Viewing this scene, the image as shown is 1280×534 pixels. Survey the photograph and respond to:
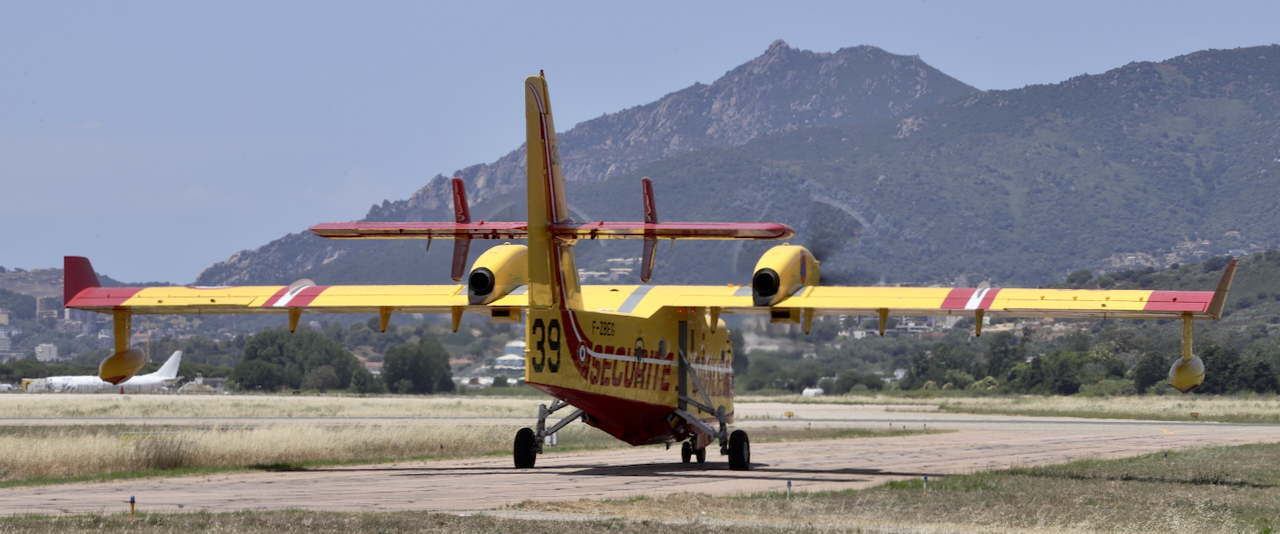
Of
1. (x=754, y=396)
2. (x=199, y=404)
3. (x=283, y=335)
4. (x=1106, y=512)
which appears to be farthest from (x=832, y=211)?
(x=283, y=335)

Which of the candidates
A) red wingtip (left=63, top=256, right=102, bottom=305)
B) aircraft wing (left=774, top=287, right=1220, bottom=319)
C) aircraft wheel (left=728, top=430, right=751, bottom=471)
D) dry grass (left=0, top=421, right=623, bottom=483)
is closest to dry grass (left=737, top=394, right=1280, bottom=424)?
dry grass (left=0, top=421, right=623, bottom=483)

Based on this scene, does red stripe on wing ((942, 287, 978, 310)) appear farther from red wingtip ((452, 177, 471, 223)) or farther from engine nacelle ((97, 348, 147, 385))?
engine nacelle ((97, 348, 147, 385))

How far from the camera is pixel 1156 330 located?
389 feet

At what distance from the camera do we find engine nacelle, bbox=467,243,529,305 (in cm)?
2375

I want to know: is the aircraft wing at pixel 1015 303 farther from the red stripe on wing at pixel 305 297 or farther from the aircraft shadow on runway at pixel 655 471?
the red stripe on wing at pixel 305 297

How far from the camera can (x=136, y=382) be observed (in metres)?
89.7

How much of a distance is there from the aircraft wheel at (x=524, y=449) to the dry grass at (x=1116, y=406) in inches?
1520

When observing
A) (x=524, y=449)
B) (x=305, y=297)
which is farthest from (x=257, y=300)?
(x=524, y=449)

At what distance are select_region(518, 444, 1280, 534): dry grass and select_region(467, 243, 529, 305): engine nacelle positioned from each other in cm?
691

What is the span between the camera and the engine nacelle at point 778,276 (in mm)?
23812

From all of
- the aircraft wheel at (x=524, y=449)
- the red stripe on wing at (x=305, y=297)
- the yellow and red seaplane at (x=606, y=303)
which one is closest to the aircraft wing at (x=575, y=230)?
A: the yellow and red seaplane at (x=606, y=303)

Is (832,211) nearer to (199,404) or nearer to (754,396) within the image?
(199,404)

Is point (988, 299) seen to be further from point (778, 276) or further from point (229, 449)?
point (229, 449)

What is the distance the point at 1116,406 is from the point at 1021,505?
174 feet
